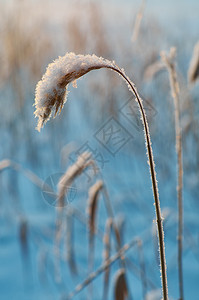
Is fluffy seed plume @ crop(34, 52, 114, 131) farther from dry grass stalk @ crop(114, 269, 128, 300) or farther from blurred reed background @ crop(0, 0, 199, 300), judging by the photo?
blurred reed background @ crop(0, 0, 199, 300)

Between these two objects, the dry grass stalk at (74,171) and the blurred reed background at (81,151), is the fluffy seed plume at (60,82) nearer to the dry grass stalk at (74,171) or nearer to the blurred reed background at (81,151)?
the dry grass stalk at (74,171)

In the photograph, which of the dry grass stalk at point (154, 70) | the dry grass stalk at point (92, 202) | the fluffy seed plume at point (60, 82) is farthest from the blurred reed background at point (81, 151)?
the fluffy seed plume at point (60, 82)

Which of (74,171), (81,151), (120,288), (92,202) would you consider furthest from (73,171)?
(81,151)

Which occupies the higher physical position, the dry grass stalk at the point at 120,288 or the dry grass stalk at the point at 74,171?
the dry grass stalk at the point at 74,171

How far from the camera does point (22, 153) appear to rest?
3.32m

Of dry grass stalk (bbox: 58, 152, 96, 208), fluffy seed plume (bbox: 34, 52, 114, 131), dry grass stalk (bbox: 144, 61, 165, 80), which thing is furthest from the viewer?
dry grass stalk (bbox: 144, 61, 165, 80)

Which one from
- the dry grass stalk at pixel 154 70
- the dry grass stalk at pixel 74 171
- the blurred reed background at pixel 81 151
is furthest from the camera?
the blurred reed background at pixel 81 151

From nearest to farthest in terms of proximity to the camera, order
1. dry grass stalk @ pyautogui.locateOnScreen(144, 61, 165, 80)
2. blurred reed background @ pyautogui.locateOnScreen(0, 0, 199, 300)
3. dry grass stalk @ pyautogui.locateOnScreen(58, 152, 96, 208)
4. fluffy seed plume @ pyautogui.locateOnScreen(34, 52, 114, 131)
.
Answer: fluffy seed plume @ pyautogui.locateOnScreen(34, 52, 114, 131) → dry grass stalk @ pyautogui.locateOnScreen(58, 152, 96, 208) → dry grass stalk @ pyautogui.locateOnScreen(144, 61, 165, 80) → blurred reed background @ pyautogui.locateOnScreen(0, 0, 199, 300)

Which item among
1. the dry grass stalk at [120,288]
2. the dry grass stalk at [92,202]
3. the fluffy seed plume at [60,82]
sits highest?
the fluffy seed plume at [60,82]

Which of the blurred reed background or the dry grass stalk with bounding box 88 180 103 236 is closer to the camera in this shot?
the dry grass stalk with bounding box 88 180 103 236

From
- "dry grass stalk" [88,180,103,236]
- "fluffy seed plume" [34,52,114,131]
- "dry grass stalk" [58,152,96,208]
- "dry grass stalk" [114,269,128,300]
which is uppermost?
"fluffy seed plume" [34,52,114,131]

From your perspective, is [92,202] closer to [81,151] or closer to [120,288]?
[120,288]

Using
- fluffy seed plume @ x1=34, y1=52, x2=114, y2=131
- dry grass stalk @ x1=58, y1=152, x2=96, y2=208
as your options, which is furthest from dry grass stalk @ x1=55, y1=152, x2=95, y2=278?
fluffy seed plume @ x1=34, y1=52, x2=114, y2=131

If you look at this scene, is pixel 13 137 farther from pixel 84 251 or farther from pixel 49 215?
pixel 84 251
